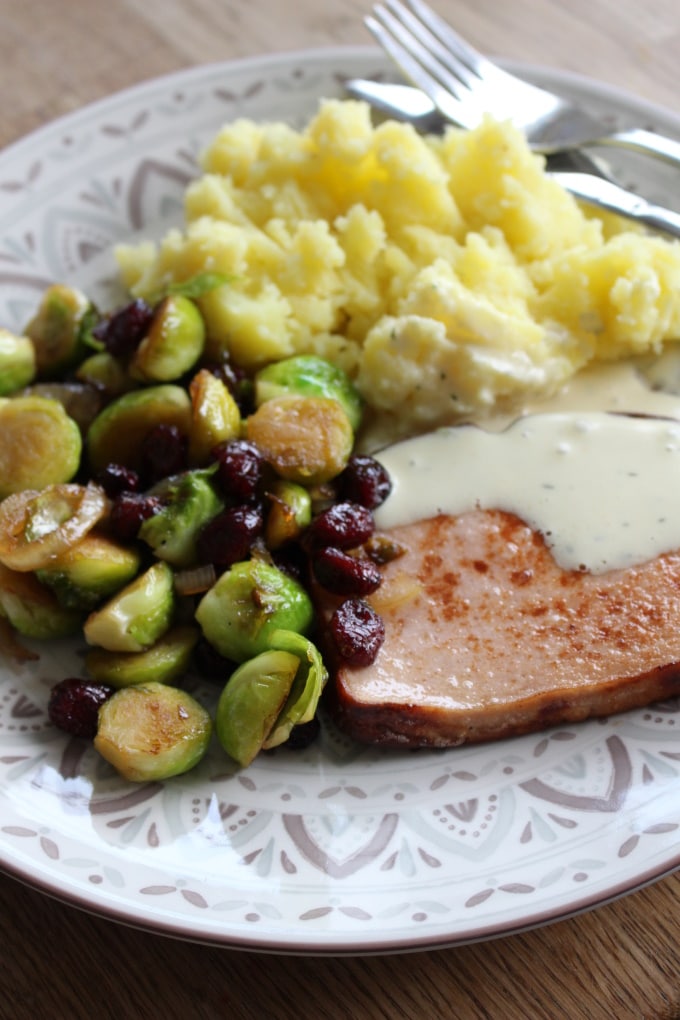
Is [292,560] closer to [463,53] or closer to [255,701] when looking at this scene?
[255,701]

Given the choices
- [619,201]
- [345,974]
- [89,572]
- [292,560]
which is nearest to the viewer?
[345,974]

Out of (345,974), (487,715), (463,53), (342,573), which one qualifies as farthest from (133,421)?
(463,53)

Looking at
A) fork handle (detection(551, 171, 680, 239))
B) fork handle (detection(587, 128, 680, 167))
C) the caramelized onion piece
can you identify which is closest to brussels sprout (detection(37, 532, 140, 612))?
the caramelized onion piece

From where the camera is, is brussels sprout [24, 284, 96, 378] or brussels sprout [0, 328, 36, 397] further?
brussels sprout [24, 284, 96, 378]

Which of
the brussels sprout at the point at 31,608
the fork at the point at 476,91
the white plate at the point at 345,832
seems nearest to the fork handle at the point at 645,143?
the fork at the point at 476,91

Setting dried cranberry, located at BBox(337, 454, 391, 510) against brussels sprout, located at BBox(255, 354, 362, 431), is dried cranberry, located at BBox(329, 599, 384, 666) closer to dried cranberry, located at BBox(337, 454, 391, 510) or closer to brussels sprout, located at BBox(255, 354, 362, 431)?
dried cranberry, located at BBox(337, 454, 391, 510)

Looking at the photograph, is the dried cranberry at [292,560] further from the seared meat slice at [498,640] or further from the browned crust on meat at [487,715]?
the browned crust on meat at [487,715]
